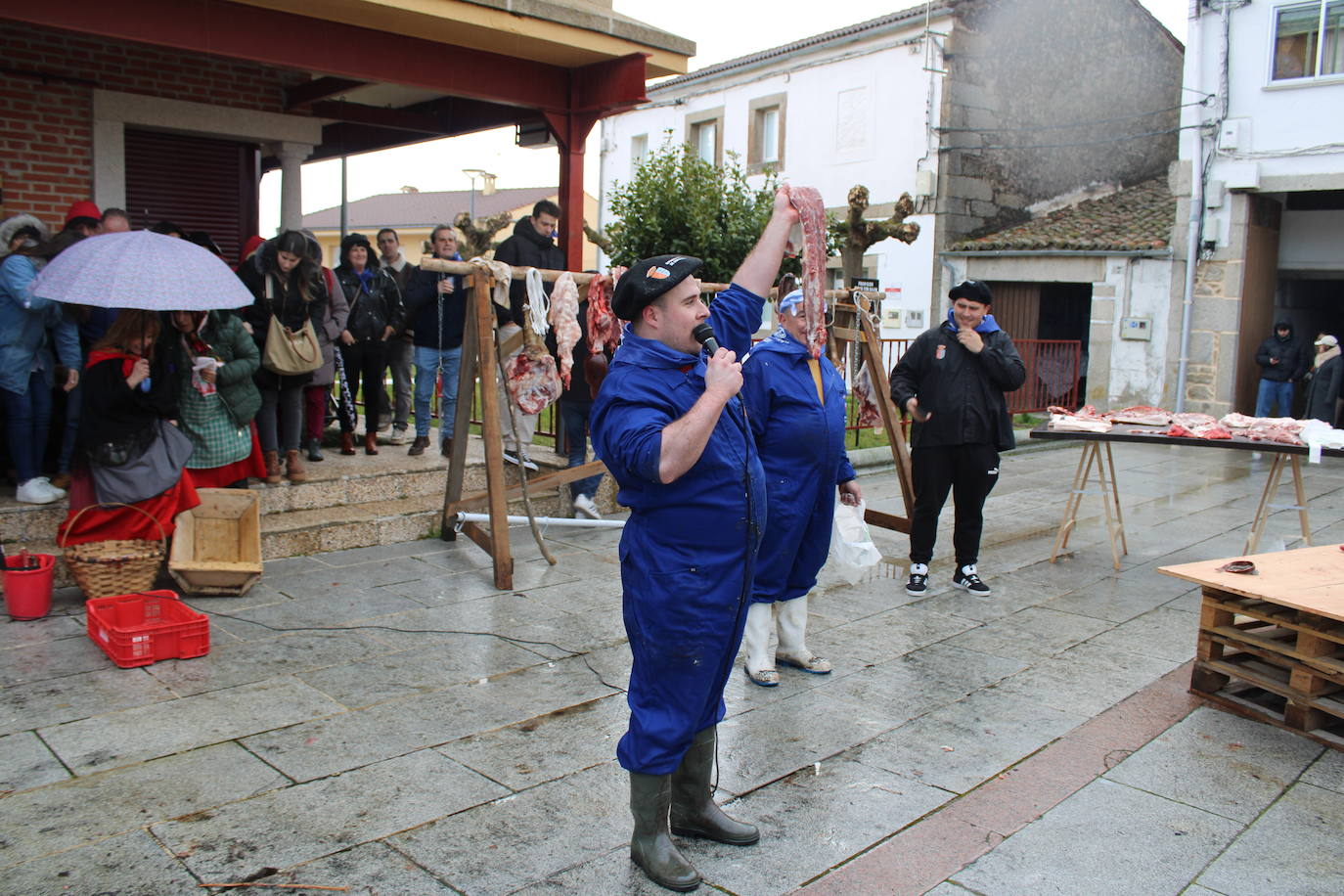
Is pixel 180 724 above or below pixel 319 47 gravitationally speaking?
below


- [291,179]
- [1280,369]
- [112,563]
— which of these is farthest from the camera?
[1280,369]

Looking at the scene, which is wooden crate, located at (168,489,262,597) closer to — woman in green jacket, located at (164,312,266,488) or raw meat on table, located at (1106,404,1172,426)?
woman in green jacket, located at (164,312,266,488)

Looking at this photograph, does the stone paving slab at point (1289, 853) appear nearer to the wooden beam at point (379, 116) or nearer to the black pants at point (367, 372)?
the black pants at point (367, 372)

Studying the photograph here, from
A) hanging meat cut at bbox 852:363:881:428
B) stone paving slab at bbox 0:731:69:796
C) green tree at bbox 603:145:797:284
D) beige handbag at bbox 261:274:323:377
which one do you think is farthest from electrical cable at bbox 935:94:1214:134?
stone paving slab at bbox 0:731:69:796

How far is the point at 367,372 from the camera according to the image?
860 centimetres

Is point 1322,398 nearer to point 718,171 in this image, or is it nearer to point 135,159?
point 718,171

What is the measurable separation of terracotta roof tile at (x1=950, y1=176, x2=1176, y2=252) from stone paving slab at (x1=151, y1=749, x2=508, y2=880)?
16.5m

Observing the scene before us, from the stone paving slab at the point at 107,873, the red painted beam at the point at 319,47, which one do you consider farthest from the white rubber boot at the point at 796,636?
the red painted beam at the point at 319,47

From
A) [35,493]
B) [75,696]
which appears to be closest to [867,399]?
[75,696]

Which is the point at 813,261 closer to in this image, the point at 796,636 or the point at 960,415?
the point at 796,636

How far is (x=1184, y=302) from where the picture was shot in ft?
54.2

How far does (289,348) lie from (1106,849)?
229 inches

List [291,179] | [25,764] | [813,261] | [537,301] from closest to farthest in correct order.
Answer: [25,764] → [813,261] → [537,301] → [291,179]

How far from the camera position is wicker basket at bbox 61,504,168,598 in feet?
17.3
